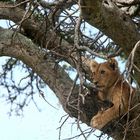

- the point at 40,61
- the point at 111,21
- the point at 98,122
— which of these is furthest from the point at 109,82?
the point at 111,21

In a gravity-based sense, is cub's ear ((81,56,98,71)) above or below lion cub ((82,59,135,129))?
above

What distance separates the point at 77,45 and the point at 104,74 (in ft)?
3.55

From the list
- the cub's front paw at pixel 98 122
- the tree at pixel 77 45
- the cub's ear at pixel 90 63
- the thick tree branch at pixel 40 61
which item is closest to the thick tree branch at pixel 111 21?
the tree at pixel 77 45

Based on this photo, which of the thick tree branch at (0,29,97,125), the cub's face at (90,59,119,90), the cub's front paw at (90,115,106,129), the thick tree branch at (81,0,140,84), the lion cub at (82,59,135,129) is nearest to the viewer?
the thick tree branch at (81,0,140,84)

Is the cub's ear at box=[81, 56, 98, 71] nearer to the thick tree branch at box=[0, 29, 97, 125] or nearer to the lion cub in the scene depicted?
the lion cub

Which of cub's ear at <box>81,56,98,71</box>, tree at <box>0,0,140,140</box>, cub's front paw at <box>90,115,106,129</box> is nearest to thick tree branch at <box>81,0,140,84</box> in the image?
tree at <box>0,0,140,140</box>

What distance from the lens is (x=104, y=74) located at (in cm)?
503

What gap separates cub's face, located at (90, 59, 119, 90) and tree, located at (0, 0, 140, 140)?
112mm

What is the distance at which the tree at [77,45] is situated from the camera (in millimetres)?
4043

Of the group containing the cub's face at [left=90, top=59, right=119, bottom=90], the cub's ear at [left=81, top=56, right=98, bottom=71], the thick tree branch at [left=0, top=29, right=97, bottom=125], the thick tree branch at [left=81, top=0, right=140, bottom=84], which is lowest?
the thick tree branch at [left=81, top=0, right=140, bottom=84]

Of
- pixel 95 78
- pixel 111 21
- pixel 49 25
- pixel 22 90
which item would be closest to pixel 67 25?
pixel 49 25

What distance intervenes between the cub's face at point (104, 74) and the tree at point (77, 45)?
112 millimetres

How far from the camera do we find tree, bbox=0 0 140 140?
404 centimetres

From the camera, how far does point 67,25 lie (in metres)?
5.38
